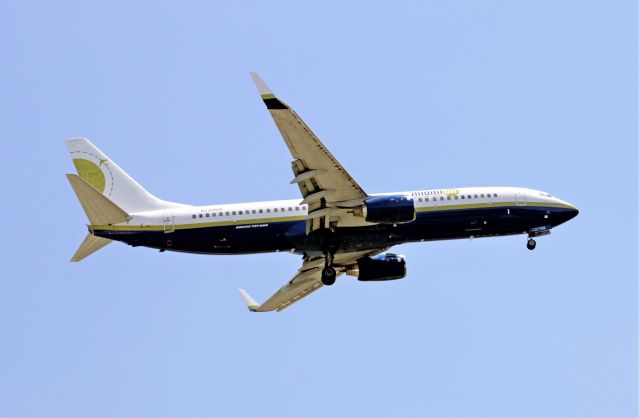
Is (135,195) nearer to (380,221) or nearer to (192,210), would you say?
(192,210)

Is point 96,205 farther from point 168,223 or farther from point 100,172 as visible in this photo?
point 100,172

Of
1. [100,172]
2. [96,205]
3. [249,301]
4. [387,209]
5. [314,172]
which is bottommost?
[249,301]

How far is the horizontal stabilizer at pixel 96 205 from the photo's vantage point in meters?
65.0

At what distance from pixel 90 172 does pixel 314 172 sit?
16590 millimetres

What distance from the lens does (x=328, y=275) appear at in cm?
6938

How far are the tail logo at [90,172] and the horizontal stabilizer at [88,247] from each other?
5.07 metres

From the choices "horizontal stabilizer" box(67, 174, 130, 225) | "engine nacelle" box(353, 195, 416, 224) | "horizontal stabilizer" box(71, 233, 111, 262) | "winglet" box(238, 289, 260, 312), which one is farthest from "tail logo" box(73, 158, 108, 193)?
"engine nacelle" box(353, 195, 416, 224)

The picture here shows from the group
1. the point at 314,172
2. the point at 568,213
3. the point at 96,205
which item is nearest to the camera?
the point at 314,172

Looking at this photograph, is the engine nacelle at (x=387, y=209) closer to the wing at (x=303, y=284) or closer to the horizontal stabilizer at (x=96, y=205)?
the wing at (x=303, y=284)

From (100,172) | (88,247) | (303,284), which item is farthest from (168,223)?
(303,284)

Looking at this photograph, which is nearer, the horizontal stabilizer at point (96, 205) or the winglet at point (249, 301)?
the horizontal stabilizer at point (96, 205)

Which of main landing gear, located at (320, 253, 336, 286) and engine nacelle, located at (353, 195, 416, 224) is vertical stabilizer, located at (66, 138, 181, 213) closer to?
main landing gear, located at (320, 253, 336, 286)

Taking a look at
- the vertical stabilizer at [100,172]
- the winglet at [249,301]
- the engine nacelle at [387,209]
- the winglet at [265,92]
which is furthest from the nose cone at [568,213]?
the vertical stabilizer at [100,172]

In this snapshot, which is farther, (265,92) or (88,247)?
(88,247)
